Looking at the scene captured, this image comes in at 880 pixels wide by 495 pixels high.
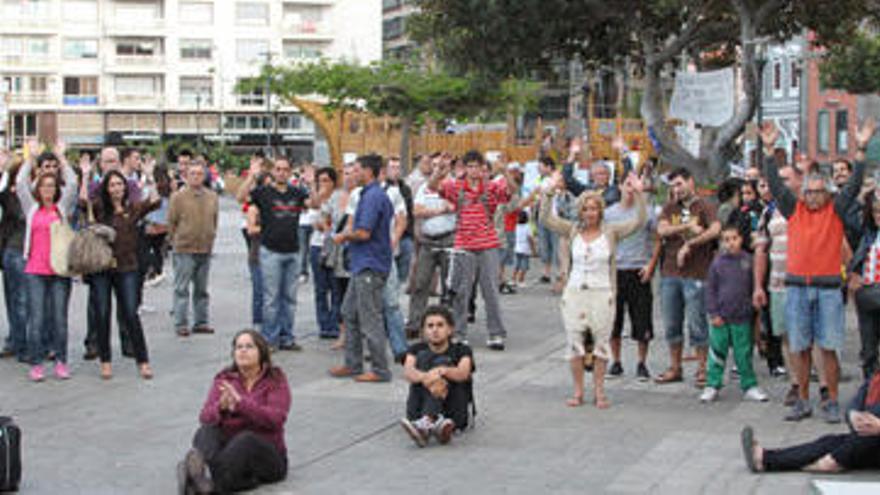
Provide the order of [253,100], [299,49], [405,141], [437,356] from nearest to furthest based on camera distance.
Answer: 1. [437,356]
2. [405,141]
3. [253,100]
4. [299,49]

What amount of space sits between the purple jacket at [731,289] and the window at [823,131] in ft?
155

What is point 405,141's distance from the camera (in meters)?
40.9

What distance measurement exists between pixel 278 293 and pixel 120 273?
6.47 ft

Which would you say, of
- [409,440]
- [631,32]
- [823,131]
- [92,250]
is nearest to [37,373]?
[92,250]

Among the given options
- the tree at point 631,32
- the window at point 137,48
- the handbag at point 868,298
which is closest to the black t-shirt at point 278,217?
the handbag at point 868,298

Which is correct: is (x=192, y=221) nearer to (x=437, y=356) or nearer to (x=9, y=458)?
(x=437, y=356)

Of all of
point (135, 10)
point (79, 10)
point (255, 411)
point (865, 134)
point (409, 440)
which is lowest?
point (409, 440)

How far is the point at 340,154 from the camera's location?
42.1 metres

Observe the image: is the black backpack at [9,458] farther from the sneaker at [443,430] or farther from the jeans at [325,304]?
the jeans at [325,304]

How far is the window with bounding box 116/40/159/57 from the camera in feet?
258

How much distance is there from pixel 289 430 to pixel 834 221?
404 centimetres

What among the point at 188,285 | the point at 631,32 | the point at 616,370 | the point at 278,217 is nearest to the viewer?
the point at 616,370

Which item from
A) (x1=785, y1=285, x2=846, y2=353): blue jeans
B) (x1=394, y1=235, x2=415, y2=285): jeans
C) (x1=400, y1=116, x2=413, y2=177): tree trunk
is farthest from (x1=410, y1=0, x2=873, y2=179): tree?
(x1=400, y1=116, x2=413, y2=177): tree trunk

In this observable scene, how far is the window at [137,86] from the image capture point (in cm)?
7875
